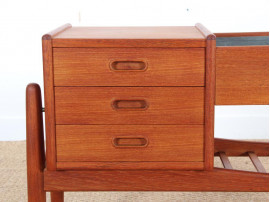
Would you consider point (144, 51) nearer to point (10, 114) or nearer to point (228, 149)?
point (228, 149)

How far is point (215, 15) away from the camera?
2.36 metres

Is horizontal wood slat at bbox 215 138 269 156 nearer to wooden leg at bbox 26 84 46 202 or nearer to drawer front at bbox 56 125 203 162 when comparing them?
drawer front at bbox 56 125 203 162

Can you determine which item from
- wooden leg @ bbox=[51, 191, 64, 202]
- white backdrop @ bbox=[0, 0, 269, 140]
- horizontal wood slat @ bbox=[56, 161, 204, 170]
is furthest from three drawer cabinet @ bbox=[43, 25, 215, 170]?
white backdrop @ bbox=[0, 0, 269, 140]

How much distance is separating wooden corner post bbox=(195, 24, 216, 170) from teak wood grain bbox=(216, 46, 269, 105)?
0.02 metres

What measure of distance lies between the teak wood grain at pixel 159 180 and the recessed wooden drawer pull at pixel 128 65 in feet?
0.88

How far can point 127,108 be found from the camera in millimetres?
1233

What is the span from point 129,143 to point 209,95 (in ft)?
0.78

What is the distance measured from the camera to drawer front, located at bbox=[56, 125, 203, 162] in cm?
124

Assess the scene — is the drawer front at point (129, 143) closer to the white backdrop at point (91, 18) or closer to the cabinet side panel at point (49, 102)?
the cabinet side panel at point (49, 102)

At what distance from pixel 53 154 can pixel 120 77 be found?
0.86 ft

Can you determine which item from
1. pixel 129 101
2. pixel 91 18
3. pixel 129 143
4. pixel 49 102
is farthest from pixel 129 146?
pixel 91 18

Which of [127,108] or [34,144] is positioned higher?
[127,108]

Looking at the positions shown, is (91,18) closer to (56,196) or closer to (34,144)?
(56,196)

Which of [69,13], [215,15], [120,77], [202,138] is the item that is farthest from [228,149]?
A: [69,13]
